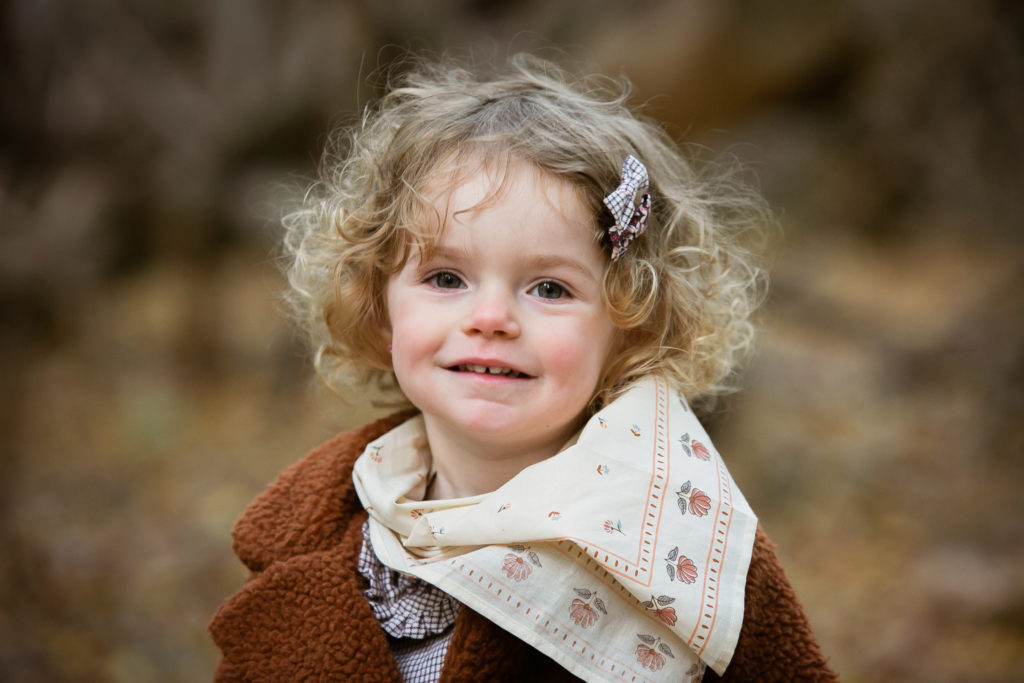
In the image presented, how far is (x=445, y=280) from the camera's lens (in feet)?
4.91

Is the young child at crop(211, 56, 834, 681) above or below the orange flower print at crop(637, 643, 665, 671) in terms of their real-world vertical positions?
above

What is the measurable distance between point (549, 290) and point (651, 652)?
584mm

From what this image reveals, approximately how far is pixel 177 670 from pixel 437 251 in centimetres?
240

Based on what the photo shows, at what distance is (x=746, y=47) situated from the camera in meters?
5.01

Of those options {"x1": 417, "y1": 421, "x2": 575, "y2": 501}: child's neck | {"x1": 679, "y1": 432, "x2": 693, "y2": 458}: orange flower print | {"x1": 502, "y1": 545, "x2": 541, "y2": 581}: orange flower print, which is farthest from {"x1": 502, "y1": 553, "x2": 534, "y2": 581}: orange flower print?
{"x1": 679, "y1": 432, "x2": 693, "y2": 458}: orange flower print

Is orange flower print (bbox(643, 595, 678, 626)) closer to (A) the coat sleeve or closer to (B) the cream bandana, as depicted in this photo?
(B) the cream bandana

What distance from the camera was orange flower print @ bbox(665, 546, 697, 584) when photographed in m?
1.34

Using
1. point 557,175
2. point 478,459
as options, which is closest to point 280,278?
point 478,459

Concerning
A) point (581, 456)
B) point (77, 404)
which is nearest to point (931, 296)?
point (581, 456)

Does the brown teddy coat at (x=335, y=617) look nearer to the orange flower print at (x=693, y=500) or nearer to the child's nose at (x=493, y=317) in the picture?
the orange flower print at (x=693, y=500)

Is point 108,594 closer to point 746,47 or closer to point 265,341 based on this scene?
point 265,341

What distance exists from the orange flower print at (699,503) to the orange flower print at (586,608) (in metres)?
0.20

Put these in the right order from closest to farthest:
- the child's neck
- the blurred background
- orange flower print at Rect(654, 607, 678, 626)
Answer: orange flower print at Rect(654, 607, 678, 626)
the child's neck
the blurred background

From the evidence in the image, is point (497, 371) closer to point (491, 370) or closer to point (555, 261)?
point (491, 370)
